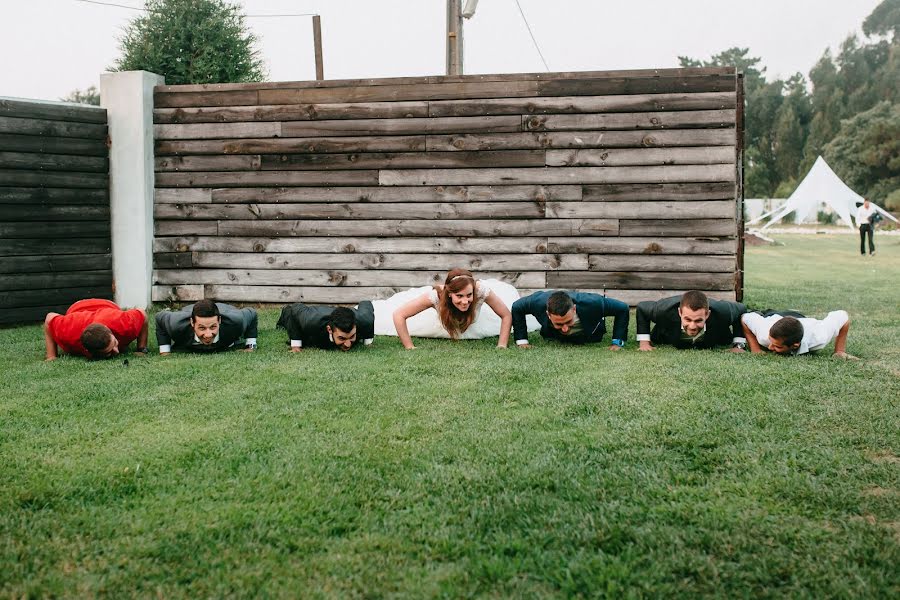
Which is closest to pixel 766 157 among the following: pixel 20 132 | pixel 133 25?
pixel 133 25

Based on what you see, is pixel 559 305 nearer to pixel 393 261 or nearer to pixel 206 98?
pixel 393 261

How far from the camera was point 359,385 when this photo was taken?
16.3 ft

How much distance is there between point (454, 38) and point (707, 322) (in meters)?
6.38

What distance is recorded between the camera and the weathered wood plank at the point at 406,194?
27.9ft

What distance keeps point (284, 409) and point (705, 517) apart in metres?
2.45

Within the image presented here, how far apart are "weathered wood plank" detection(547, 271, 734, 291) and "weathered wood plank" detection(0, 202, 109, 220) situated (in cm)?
520

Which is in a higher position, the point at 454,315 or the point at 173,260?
the point at 173,260

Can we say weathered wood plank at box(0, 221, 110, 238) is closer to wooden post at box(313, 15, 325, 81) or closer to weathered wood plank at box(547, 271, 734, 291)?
wooden post at box(313, 15, 325, 81)

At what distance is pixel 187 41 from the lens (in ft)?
41.8

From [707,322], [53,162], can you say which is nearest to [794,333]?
[707,322]

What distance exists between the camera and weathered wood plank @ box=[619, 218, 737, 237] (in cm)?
827

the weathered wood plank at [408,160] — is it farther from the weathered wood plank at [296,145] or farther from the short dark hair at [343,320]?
the short dark hair at [343,320]

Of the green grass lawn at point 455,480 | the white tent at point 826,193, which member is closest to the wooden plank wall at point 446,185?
the green grass lawn at point 455,480

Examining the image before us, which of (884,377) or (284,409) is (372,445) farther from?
(884,377)
